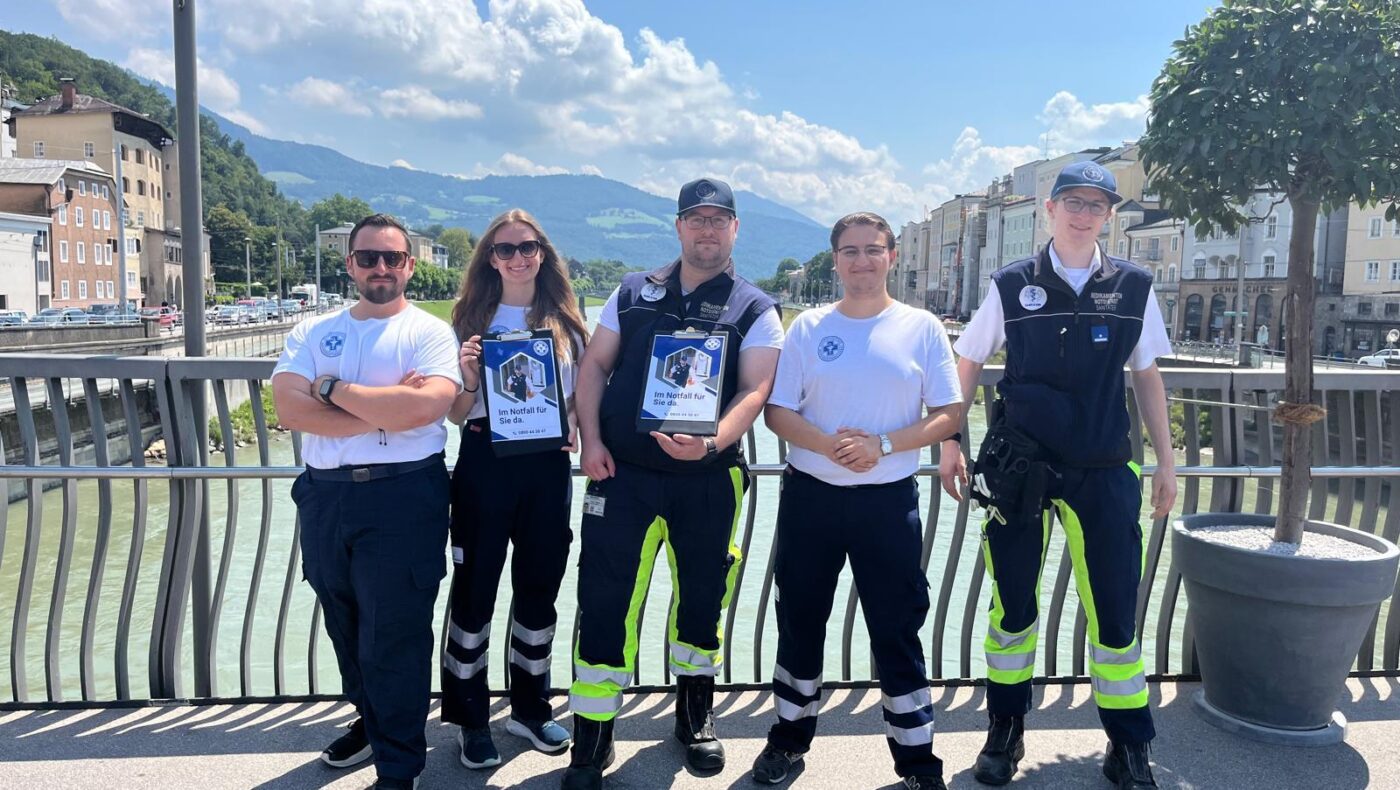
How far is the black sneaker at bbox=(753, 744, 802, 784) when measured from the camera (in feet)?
11.5

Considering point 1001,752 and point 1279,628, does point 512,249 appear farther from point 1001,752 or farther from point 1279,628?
point 1279,628

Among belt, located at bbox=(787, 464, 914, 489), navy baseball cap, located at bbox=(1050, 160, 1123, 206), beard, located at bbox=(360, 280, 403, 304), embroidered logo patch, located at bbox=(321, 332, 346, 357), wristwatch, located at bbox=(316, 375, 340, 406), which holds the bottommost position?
belt, located at bbox=(787, 464, 914, 489)

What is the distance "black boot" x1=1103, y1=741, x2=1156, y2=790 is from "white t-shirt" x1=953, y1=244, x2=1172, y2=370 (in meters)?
1.40

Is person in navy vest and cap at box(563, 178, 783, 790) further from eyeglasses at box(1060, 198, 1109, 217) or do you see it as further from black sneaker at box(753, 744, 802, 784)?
eyeglasses at box(1060, 198, 1109, 217)

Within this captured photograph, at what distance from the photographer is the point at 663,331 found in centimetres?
345

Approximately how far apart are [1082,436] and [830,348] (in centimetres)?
95

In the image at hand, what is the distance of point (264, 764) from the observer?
11.9 feet

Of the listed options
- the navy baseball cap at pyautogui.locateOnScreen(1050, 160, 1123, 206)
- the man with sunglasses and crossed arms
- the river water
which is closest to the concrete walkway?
the man with sunglasses and crossed arms

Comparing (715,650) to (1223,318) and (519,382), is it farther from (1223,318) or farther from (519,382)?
(1223,318)

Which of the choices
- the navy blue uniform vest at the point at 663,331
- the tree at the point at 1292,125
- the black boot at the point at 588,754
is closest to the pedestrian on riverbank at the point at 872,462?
the navy blue uniform vest at the point at 663,331

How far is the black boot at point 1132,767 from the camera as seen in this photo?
343 centimetres

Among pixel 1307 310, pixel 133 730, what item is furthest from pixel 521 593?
pixel 1307 310

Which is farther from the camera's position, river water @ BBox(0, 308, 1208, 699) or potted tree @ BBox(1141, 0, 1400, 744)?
river water @ BBox(0, 308, 1208, 699)

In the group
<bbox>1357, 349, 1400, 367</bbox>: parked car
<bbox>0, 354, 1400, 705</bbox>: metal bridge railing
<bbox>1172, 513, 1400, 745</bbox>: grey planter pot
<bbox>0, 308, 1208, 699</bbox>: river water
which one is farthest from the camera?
<bbox>1357, 349, 1400, 367</bbox>: parked car
